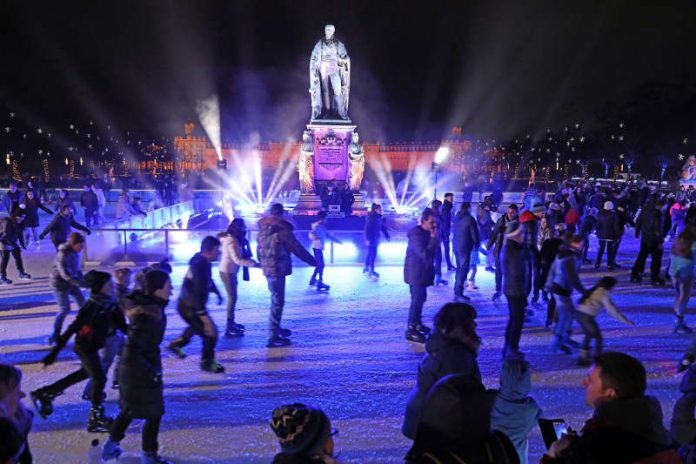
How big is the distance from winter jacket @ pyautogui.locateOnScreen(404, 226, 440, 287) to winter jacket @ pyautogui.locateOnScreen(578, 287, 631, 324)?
173 centimetres

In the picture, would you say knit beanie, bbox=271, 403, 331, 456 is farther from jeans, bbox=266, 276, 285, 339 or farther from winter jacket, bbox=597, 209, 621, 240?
winter jacket, bbox=597, 209, 621, 240

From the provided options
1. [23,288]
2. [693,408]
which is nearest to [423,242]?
[693,408]

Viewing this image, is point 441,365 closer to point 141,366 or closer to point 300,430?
point 300,430

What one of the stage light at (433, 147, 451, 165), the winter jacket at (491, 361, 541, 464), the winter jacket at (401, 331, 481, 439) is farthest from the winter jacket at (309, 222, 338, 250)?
the stage light at (433, 147, 451, 165)

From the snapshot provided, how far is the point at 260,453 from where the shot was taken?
4.15m

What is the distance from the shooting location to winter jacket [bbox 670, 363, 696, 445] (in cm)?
325

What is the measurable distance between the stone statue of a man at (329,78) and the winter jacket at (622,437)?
19567 mm

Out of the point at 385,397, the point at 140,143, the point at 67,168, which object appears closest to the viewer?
the point at 385,397

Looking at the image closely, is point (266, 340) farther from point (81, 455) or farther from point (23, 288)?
point (23, 288)

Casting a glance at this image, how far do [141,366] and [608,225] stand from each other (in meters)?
9.76

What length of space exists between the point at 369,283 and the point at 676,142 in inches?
1941

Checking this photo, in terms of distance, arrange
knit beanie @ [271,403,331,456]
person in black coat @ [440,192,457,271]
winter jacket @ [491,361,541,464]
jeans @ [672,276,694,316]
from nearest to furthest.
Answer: knit beanie @ [271,403,331,456] < winter jacket @ [491,361,541,464] < jeans @ [672,276,694,316] < person in black coat @ [440,192,457,271]

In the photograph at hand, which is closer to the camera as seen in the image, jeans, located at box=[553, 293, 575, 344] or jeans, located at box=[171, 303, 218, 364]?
jeans, located at box=[171, 303, 218, 364]

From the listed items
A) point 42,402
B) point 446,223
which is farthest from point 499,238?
point 42,402
